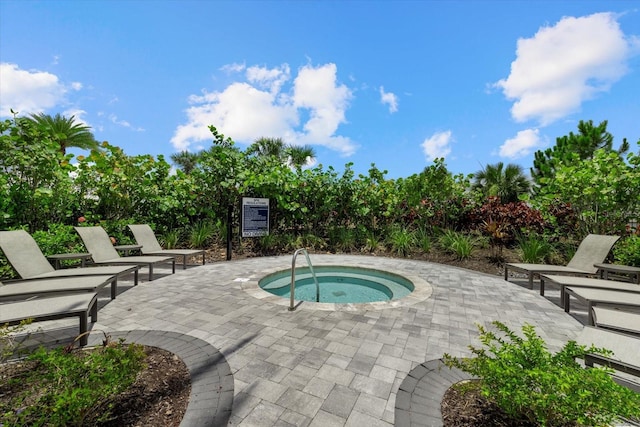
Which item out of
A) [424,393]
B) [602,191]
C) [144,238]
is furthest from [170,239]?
[602,191]

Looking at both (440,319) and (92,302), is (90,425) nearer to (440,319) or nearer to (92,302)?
(92,302)

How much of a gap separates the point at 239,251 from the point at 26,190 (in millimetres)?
4911

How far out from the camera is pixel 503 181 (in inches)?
733

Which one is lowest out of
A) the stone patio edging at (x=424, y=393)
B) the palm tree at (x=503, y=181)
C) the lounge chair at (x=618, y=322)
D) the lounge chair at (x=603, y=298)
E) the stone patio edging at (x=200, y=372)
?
the stone patio edging at (x=200, y=372)

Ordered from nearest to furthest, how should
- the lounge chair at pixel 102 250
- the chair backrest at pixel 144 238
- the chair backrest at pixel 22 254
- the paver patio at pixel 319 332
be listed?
1. the paver patio at pixel 319 332
2. the chair backrest at pixel 22 254
3. the lounge chair at pixel 102 250
4. the chair backrest at pixel 144 238

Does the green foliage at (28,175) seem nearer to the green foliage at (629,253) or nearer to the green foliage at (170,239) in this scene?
the green foliage at (170,239)

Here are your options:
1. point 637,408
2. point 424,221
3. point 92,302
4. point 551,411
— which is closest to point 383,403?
point 551,411

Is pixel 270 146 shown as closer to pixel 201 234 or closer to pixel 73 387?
pixel 201 234

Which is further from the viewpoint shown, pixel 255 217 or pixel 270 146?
pixel 270 146

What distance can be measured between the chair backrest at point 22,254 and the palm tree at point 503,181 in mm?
19874

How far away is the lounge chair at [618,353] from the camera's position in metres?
1.91

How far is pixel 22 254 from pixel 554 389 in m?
6.06

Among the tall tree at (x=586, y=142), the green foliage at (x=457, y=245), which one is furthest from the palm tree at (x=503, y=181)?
the green foliage at (x=457, y=245)

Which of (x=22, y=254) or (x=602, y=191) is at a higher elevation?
(x=602, y=191)
